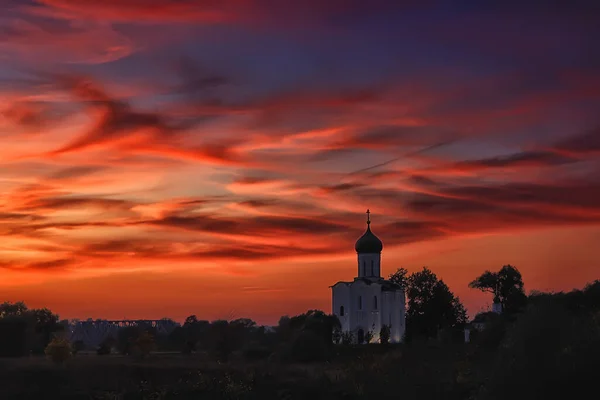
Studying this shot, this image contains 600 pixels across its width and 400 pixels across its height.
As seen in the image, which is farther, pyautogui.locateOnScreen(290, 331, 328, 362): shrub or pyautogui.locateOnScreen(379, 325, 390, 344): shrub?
pyautogui.locateOnScreen(379, 325, 390, 344): shrub

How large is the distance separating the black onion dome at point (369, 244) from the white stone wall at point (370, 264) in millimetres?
554

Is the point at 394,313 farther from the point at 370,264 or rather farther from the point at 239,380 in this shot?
the point at 239,380

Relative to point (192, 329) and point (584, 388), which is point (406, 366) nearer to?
point (584, 388)

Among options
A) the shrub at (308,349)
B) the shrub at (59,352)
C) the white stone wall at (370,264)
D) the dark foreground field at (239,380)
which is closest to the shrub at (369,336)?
the white stone wall at (370,264)

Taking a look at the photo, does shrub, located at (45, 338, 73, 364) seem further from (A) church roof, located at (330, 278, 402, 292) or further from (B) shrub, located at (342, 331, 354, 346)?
(A) church roof, located at (330, 278, 402, 292)

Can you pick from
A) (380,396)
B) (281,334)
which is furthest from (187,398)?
(281,334)

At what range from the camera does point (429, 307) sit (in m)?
105

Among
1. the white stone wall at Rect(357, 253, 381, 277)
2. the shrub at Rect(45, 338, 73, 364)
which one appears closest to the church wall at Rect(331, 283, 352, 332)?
the white stone wall at Rect(357, 253, 381, 277)

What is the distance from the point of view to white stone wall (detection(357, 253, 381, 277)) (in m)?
98.8

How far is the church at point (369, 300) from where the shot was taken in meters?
96.9

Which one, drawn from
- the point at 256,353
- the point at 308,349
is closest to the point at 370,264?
the point at 256,353

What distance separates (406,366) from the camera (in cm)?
4709

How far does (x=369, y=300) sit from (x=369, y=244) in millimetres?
6029

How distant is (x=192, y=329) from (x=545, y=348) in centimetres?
7989
